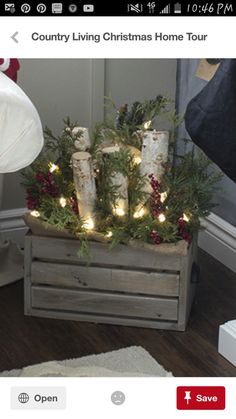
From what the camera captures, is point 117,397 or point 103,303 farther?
point 103,303

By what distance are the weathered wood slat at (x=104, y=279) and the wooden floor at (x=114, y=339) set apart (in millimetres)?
107

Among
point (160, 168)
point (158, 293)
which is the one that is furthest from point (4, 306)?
point (160, 168)

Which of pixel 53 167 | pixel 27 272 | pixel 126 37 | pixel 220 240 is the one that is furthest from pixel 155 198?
pixel 126 37

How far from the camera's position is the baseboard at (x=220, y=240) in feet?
7.55

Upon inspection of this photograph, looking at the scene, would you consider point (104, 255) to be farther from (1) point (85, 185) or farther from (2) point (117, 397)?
(2) point (117, 397)

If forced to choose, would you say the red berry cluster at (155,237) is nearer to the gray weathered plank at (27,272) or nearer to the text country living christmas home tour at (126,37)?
the gray weathered plank at (27,272)

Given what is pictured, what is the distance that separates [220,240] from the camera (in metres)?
2.35

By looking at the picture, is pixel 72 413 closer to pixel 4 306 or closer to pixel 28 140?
pixel 28 140

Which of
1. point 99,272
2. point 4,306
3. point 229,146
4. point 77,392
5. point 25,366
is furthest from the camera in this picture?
point 4,306

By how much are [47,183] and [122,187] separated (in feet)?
0.60

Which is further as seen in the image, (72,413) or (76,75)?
(76,75)

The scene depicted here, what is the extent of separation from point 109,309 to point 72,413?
79 cm

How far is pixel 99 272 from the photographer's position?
194cm
